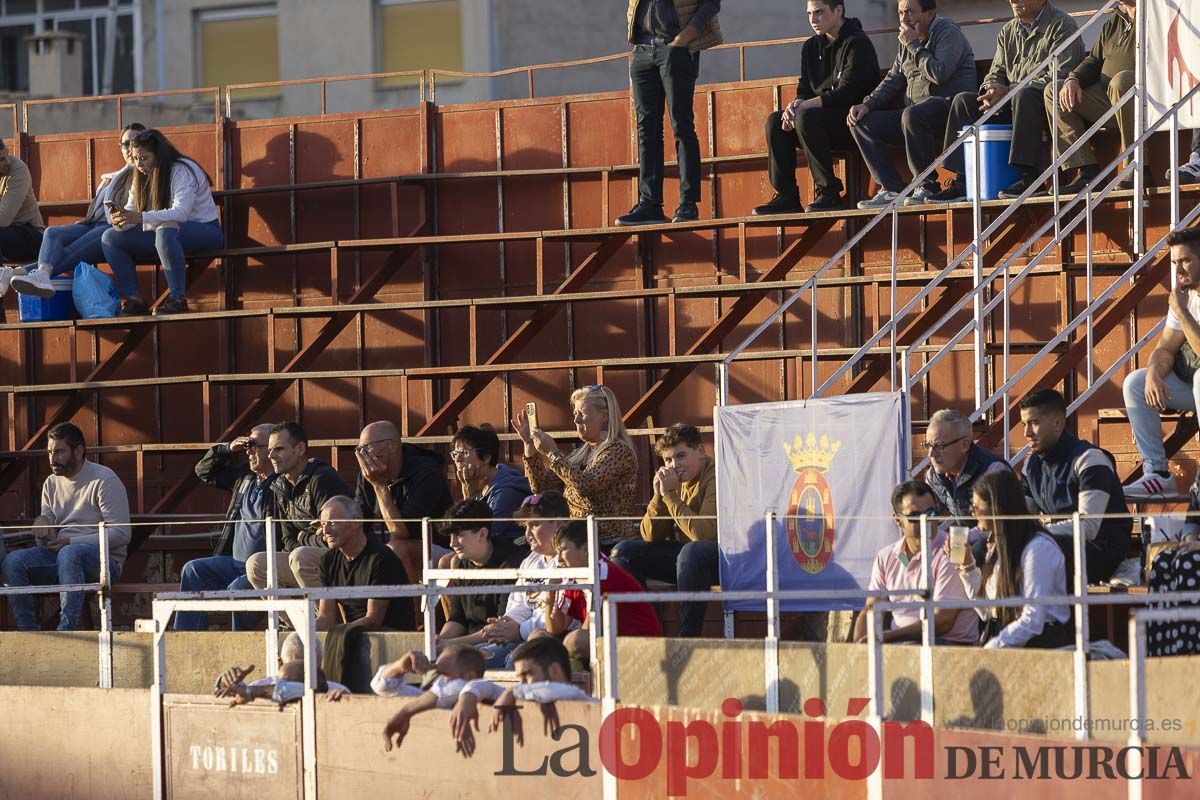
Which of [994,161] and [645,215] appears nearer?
[994,161]

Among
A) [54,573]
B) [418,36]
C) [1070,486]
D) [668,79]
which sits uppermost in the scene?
[418,36]

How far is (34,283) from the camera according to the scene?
14977 mm

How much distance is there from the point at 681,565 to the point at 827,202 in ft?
12.3

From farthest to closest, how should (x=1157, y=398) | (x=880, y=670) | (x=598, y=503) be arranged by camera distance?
(x=598, y=503) → (x=1157, y=398) → (x=880, y=670)

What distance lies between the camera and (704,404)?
1452 cm

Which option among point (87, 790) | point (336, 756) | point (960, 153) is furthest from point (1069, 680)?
point (960, 153)

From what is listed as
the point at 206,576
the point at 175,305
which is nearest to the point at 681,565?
the point at 206,576

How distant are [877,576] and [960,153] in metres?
4.49

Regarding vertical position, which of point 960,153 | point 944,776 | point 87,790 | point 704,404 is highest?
point 960,153

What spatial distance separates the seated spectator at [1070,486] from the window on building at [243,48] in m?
18.1

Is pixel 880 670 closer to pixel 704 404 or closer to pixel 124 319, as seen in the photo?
pixel 704 404

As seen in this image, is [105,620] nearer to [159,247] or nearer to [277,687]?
[277,687]

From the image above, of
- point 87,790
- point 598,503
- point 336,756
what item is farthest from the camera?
point 598,503

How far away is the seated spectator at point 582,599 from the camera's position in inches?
364
